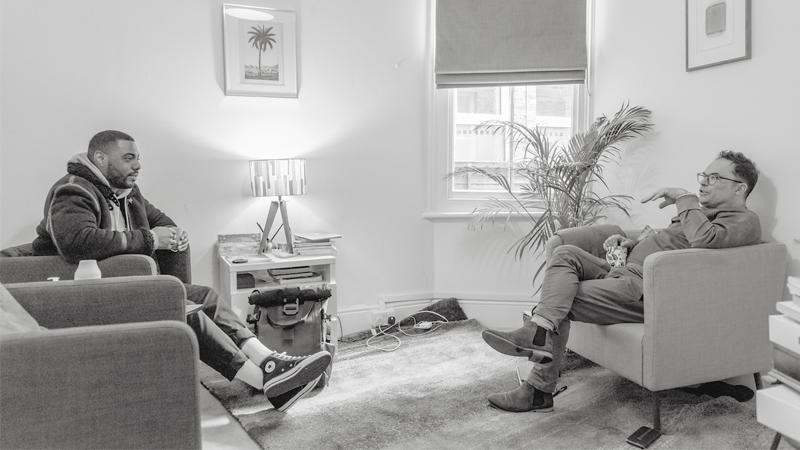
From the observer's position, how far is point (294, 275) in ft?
10.8

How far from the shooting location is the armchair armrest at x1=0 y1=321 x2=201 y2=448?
4.42 ft

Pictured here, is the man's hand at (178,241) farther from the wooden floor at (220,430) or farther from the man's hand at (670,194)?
the man's hand at (670,194)

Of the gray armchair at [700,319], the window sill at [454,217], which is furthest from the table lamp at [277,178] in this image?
the gray armchair at [700,319]

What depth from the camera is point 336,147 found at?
12.1 ft

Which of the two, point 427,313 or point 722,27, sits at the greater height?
point 722,27

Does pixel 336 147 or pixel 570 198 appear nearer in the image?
pixel 570 198

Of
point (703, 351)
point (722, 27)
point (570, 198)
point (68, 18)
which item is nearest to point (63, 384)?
point (703, 351)

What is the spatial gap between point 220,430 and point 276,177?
1.34m

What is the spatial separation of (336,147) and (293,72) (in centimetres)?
50

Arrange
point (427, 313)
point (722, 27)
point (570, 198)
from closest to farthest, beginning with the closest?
point (722, 27), point (570, 198), point (427, 313)

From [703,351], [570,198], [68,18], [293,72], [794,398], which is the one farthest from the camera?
[293,72]

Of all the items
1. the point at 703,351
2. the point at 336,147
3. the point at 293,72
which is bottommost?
the point at 703,351

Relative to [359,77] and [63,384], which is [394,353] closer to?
[359,77]

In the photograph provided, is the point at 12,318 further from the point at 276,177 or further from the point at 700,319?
the point at 700,319
